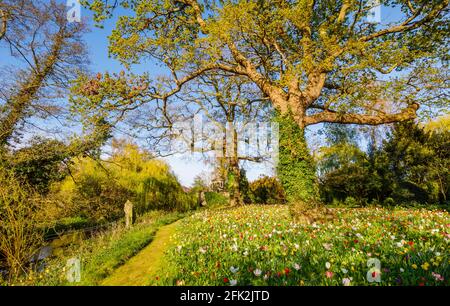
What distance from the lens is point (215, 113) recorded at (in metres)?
23.3

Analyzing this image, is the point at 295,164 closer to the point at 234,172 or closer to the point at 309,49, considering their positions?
the point at 309,49

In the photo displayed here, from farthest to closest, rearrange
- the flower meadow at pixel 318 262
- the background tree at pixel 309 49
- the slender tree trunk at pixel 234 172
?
the slender tree trunk at pixel 234 172 < the background tree at pixel 309 49 < the flower meadow at pixel 318 262

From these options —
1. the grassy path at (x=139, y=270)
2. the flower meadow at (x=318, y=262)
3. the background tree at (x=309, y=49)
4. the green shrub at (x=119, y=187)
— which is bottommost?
the grassy path at (x=139, y=270)

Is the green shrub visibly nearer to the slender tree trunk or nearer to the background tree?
the slender tree trunk

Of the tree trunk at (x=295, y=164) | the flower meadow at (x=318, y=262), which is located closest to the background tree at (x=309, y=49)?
the tree trunk at (x=295, y=164)

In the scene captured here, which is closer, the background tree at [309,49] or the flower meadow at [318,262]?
the flower meadow at [318,262]

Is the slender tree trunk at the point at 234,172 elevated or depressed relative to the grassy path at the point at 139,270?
elevated

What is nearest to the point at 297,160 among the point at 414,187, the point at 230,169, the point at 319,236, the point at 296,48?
the point at 319,236

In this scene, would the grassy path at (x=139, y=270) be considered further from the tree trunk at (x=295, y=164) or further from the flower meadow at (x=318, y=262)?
the tree trunk at (x=295, y=164)

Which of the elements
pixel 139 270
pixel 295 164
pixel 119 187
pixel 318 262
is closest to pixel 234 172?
pixel 119 187

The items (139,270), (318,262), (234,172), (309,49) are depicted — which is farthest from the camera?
(234,172)

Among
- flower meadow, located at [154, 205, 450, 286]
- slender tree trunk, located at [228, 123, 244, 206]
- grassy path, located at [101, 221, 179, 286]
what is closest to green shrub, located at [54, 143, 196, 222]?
slender tree trunk, located at [228, 123, 244, 206]

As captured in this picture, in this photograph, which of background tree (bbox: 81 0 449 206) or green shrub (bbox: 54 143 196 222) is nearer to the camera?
background tree (bbox: 81 0 449 206)

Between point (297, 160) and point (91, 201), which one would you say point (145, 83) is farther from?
point (91, 201)
